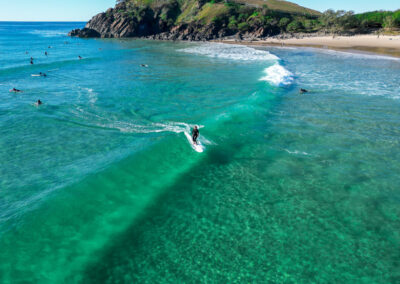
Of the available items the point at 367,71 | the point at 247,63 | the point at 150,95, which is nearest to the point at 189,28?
the point at 247,63

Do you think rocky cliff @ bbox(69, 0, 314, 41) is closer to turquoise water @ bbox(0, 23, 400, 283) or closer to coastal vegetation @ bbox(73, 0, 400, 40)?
coastal vegetation @ bbox(73, 0, 400, 40)

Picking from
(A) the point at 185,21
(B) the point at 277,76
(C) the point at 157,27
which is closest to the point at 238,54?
(B) the point at 277,76

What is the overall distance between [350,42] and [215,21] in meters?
60.0

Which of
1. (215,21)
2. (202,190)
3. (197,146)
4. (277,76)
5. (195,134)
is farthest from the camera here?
(215,21)

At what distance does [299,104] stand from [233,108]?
7621 millimetres

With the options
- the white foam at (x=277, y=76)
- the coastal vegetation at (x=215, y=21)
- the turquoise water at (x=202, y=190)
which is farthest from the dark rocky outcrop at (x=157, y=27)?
the turquoise water at (x=202, y=190)

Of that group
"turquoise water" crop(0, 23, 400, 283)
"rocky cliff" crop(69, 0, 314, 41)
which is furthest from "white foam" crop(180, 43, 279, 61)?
"rocky cliff" crop(69, 0, 314, 41)

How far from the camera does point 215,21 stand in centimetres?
11694

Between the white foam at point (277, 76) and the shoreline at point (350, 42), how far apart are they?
38.7 metres

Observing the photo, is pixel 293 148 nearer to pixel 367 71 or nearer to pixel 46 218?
pixel 46 218

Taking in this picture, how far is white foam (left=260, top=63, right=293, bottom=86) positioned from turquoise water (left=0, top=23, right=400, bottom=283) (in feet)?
27.0

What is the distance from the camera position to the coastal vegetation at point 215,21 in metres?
96.7

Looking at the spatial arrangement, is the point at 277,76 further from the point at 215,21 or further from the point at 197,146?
the point at 215,21

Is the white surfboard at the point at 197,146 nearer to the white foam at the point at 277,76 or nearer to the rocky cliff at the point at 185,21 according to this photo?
the white foam at the point at 277,76
